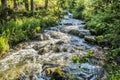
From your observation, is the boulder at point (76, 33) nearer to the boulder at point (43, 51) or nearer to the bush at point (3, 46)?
the boulder at point (43, 51)

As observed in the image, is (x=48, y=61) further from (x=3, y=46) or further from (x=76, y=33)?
(x=76, y=33)

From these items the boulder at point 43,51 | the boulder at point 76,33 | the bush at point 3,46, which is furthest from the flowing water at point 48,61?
the boulder at point 76,33

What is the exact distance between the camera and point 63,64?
33.5ft

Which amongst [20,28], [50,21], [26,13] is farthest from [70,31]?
[26,13]

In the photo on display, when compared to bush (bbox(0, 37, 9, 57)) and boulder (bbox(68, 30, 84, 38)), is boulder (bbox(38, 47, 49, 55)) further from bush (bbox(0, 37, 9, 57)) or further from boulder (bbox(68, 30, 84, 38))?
boulder (bbox(68, 30, 84, 38))

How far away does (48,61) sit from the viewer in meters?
10.7

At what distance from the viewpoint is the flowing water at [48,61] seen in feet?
29.7

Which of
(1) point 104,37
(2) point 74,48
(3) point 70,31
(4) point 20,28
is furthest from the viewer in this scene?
(3) point 70,31

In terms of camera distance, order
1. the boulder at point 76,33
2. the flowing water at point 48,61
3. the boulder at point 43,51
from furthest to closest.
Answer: the boulder at point 76,33, the boulder at point 43,51, the flowing water at point 48,61

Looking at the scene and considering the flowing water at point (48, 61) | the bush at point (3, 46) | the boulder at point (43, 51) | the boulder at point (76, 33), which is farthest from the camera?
the boulder at point (76, 33)

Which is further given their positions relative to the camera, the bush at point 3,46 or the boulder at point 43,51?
the boulder at point 43,51

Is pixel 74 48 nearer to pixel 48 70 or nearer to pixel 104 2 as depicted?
pixel 48 70

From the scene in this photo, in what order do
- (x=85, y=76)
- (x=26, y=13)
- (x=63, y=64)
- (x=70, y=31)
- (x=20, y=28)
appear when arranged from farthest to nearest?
(x=26, y=13) < (x=70, y=31) < (x=20, y=28) < (x=63, y=64) < (x=85, y=76)

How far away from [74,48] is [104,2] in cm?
1193
